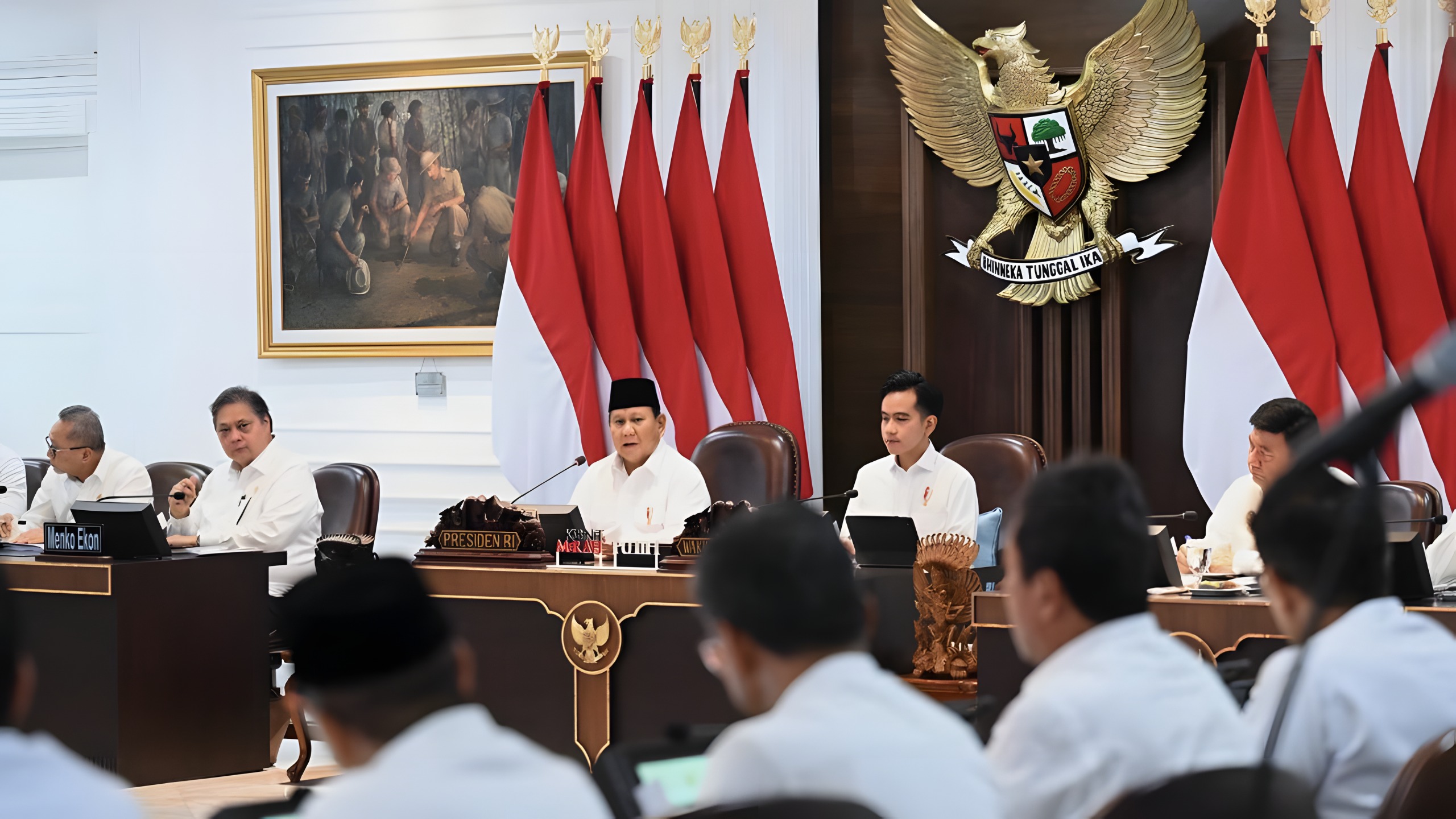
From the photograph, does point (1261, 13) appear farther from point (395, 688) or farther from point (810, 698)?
point (395, 688)

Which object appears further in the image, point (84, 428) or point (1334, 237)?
point (84, 428)

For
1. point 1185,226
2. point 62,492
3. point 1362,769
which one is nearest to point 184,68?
point 62,492

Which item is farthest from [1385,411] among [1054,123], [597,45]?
[597,45]

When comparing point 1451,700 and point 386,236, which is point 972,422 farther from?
point 1451,700

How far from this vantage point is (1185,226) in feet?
18.6

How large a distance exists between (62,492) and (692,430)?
8.78 feet

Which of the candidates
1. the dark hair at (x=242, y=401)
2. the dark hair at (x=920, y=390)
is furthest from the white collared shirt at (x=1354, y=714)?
the dark hair at (x=242, y=401)

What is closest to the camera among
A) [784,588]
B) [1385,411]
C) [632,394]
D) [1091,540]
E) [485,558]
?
[1385,411]

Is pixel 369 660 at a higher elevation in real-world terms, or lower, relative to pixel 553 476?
higher

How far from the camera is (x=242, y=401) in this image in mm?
5203

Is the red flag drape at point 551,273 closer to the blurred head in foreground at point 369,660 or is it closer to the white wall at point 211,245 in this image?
the white wall at point 211,245

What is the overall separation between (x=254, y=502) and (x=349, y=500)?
1.36ft

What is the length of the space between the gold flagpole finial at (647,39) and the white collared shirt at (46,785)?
5005 millimetres

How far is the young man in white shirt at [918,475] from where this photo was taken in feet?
15.9
